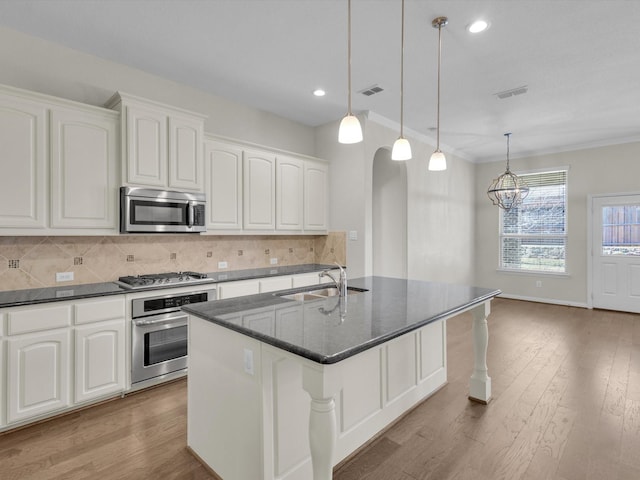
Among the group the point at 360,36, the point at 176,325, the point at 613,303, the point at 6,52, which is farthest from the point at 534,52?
the point at 613,303

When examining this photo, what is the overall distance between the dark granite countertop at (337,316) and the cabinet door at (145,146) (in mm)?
1572

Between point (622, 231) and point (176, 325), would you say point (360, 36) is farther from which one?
point (622, 231)

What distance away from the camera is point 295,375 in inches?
66.7

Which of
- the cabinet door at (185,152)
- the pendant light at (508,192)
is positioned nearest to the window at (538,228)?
the pendant light at (508,192)

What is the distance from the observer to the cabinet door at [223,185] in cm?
352

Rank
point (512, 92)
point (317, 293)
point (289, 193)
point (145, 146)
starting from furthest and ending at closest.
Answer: point (289, 193) → point (512, 92) → point (145, 146) → point (317, 293)

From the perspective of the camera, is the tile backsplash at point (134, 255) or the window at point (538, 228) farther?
the window at point (538, 228)

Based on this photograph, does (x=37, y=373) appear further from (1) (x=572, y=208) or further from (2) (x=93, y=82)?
(1) (x=572, y=208)

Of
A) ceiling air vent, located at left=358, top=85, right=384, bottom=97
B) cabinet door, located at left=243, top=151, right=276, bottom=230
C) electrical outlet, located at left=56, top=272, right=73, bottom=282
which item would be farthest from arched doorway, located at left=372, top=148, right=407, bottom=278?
electrical outlet, located at left=56, top=272, right=73, bottom=282

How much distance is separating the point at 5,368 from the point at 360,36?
3.43 metres

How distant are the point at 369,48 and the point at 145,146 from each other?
2088 millimetres

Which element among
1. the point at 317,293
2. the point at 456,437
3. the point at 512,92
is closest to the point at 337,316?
the point at 317,293

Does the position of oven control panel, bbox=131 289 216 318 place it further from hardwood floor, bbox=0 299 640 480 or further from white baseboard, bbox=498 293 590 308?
white baseboard, bbox=498 293 590 308

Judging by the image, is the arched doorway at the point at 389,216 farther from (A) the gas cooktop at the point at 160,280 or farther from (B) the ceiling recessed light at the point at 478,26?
(A) the gas cooktop at the point at 160,280
